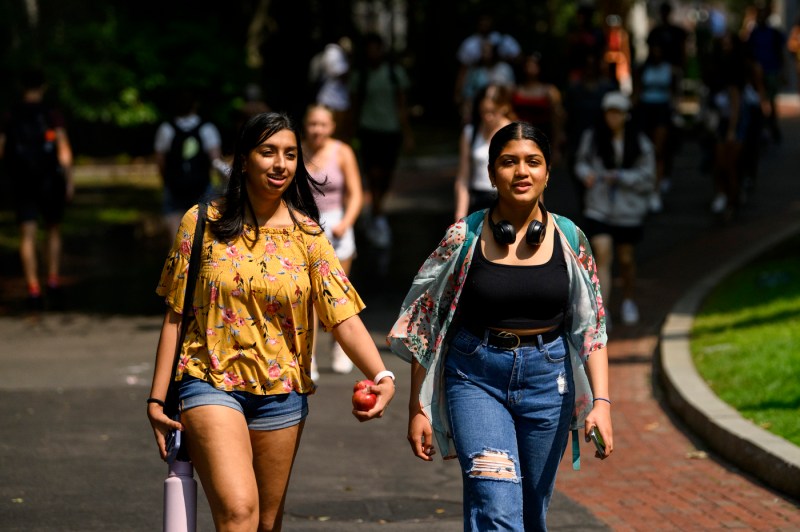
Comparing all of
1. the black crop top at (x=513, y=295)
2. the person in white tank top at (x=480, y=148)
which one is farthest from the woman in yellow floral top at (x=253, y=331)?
the person in white tank top at (x=480, y=148)

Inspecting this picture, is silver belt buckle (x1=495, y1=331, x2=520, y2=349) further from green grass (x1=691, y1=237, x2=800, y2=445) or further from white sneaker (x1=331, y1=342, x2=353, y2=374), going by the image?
white sneaker (x1=331, y1=342, x2=353, y2=374)

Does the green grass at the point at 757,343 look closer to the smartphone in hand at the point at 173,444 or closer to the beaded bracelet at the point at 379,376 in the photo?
the beaded bracelet at the point at 379,376

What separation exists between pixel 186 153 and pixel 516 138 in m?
7.29

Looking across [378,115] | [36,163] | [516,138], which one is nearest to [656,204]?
[378,115]

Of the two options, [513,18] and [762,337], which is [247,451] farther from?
[513,18]

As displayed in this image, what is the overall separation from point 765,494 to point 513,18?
969 inches

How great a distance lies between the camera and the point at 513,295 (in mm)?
4816

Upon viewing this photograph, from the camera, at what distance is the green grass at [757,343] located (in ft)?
27.0

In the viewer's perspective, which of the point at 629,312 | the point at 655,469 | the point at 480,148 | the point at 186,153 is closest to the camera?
the point at 655,469

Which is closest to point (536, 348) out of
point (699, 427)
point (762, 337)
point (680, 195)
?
point (699, 427)

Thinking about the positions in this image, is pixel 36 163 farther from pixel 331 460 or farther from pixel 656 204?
pixel 656 204

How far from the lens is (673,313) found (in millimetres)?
11266

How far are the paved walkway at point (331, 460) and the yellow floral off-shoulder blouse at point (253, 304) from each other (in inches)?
76.7

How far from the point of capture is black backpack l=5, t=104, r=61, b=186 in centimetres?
1288
